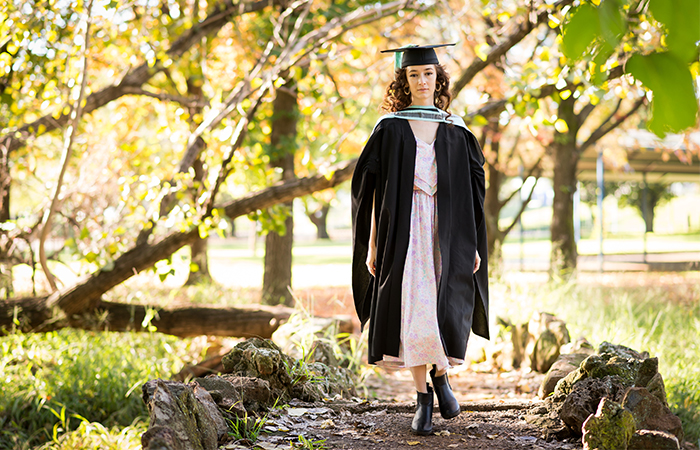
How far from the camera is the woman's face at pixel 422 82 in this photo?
3.20 meters

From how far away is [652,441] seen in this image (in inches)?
97.8

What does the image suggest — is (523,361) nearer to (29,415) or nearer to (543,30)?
(29,415)

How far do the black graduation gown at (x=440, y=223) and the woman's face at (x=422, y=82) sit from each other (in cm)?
16

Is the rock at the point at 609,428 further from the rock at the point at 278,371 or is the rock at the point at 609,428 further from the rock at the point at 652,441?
the rock at the point at 278,371

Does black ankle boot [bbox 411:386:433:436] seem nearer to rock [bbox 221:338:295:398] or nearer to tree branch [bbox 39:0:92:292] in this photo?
rock [bbox 221:338:295:398]

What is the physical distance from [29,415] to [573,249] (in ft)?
26.5

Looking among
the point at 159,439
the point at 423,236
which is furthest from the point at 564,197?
the point at 159,439

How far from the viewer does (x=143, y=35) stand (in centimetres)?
579

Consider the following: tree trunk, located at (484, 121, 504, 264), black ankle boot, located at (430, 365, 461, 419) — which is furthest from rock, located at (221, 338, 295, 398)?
tree trunk, located at (484, 121, 504, 264)

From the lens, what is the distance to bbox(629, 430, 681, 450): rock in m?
2.45

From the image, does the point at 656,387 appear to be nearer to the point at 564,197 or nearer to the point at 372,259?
the point at 372,259

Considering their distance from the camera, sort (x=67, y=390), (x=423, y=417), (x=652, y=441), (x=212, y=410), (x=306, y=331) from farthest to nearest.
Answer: (x=67, y=390), (x=306, y=331), (x=423, y=417), (x=212, y=410), (x=652, y=441)

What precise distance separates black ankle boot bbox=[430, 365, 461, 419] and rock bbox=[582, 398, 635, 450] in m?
0.70

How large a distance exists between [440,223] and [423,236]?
11 centimetres
